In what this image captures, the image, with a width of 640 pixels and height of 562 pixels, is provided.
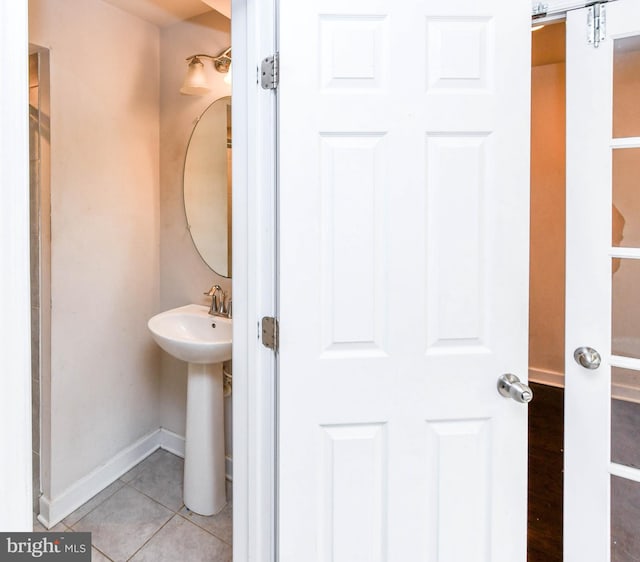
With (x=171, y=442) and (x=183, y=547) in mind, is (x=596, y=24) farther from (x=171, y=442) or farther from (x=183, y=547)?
(x=171, y=442)

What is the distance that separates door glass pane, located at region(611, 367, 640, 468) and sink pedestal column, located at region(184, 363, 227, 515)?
1.54 meters

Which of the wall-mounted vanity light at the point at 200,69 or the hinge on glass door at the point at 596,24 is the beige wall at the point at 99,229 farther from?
the hinge on glass door at the point at 596,24

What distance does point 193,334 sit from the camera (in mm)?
1829

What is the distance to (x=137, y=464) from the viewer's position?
6.66 ft

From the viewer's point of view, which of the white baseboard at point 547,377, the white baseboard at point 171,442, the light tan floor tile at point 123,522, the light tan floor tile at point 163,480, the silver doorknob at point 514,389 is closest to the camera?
the silver doorknob at point 514,389

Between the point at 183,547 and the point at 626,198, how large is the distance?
2073mm

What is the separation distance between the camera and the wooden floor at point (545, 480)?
4.65 ft

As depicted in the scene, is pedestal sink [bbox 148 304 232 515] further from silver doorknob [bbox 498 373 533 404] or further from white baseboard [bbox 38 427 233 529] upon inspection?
silver doorknob [bbox 498 373 533 404]

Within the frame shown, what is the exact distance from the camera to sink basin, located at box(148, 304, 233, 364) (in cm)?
154

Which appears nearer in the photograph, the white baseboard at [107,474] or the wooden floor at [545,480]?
the wooden floor at [545,480]

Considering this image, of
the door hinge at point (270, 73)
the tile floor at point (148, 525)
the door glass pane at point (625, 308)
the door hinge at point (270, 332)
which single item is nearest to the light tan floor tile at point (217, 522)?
the tile floor at point (148, 525)

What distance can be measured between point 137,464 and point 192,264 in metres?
1.19

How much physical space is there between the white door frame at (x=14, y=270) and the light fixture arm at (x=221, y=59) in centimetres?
130

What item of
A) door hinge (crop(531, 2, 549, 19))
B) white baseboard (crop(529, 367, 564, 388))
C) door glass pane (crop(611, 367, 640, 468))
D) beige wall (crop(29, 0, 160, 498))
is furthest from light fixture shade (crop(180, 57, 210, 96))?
white baseboard (crop(529, 367, 564, 388))
